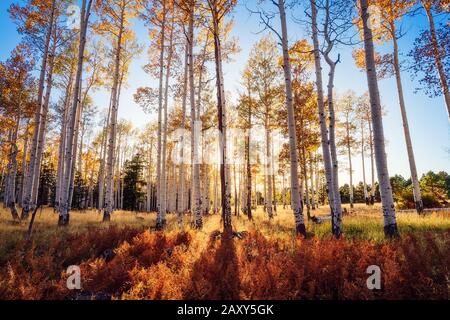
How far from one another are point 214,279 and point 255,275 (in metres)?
0.70

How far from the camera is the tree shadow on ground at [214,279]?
346cm

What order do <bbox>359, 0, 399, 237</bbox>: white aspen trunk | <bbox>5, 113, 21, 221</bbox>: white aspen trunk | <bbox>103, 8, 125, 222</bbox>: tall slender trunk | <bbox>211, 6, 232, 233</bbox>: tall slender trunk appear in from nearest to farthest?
<bbox>359, 0, 399, 237</bbox>: white aspen trunk < <bbox>211, 6, 232, 233</bbox>: tall slender trunk < <bbox>5, 113, 21, 221</bbox>: white aspen trunk < <bbox>103, 8, 125, 222</bbox>: tall slender trunk

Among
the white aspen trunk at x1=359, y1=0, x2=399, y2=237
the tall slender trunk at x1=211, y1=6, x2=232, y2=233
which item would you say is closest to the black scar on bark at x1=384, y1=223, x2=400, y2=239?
the white aspen trunk at x1=359, y1=0, x2=399, y2=237

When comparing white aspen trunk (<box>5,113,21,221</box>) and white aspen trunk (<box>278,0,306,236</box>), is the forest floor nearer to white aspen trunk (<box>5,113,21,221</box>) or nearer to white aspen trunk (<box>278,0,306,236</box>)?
white aspen trunk (<box>278,0,306,236</box>)

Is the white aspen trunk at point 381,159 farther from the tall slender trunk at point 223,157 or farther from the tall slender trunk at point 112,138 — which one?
the tall slender trunk at point 112,138

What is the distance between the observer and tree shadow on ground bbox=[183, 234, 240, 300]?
3.46 m

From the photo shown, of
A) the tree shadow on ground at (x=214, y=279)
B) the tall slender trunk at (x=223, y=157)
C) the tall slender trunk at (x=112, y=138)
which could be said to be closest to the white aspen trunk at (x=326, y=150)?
the tall slender trunk at (x=223, y=157)

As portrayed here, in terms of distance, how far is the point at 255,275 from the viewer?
3.77 meters

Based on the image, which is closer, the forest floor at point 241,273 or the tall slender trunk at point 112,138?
the forest floor at point 241,273

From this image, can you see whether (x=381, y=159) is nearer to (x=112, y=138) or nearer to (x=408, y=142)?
(x=408, y=142)

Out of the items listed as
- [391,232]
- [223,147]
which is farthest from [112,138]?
[391,232]

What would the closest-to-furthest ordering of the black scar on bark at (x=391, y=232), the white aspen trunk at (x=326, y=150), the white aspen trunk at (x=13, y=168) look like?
the black scar on bark at (x=391, y=232)
the white aspen trunk at (x=326, y=150)
the white aspen trunk at (x=13, y=168)
